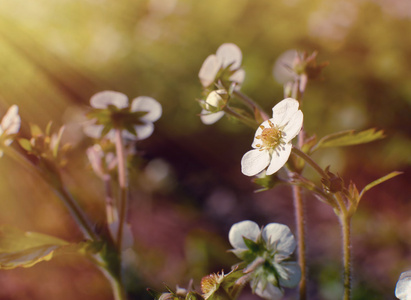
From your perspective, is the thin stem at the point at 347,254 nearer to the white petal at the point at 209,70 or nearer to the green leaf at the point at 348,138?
the green leaf at the point at 348,138

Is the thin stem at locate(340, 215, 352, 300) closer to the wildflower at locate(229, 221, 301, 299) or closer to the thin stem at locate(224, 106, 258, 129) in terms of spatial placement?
the wildflower at locate(229, 221, 301, 299)

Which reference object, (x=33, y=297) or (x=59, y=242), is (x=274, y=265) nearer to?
(x=59, y=242)

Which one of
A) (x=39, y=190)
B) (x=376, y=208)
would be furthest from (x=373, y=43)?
(x=39, y=190)

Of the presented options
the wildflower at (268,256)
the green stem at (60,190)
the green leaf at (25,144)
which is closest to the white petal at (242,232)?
the wildflower at (268,256)

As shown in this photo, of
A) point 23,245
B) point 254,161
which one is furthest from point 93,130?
point 254,161

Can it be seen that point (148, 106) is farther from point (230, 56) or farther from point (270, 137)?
point (270, 137)

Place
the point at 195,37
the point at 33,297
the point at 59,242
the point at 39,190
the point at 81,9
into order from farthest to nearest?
the point at 81,9
the point at 195,37
the point at 39,190
the point at 33,297
the point at 59,242
